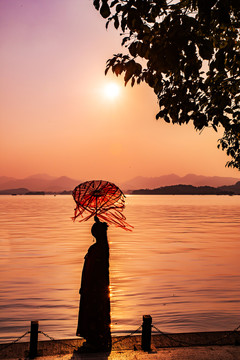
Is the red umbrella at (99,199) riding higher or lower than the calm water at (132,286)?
higher

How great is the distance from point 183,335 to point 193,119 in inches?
162

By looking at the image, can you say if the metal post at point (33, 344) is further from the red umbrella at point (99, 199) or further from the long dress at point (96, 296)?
the red umbrella at point (99, 199)

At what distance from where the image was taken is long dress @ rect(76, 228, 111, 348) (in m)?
8.16

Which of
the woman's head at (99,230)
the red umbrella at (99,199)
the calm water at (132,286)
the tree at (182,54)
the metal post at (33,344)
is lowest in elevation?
the calm water at (132,286)

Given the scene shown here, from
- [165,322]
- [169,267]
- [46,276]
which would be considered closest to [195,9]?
[165,322]

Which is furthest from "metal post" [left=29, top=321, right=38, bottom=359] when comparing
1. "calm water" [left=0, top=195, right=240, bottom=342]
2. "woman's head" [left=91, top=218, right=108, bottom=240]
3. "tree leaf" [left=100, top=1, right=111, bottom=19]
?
"tree leaf" [left=100, top=1, right=111, bottom=19]

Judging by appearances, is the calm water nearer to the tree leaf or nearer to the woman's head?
the woman's head

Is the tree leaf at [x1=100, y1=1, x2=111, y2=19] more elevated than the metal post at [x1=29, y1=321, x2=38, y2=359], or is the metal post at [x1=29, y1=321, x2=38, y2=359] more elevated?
the tree leaf at [x1=100, y1=1, x2=111, y2=19]

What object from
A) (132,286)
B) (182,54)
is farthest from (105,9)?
(132,286)

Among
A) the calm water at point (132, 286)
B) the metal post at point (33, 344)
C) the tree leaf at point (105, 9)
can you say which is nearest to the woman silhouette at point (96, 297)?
the metal post at point (33, 344)

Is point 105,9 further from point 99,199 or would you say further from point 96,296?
point 96,296

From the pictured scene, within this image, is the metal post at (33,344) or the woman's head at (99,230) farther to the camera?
the woman's head at (99,230)

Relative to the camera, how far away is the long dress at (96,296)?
816 centimetres

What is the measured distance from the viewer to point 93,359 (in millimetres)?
7422
